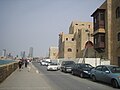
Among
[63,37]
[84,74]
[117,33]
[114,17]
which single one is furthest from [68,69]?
[63,37]

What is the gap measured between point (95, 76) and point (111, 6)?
20124mm

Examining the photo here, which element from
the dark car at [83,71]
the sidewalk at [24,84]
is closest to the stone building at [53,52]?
the dark car at [83,71]

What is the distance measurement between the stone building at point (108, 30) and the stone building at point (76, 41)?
25903mm

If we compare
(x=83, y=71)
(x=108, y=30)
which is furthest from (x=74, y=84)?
(x=108, y=30)

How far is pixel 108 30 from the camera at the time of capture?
111 feet

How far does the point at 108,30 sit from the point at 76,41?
38.8m

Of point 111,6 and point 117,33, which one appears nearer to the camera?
point 117,33

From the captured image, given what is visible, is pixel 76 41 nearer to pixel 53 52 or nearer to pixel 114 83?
pixel 53 52

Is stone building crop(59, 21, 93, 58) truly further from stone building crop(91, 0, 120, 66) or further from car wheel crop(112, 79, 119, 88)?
car wheel crop(112, 79, 119, 88)

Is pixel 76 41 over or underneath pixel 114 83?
over

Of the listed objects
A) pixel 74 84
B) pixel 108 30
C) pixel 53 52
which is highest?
pixel 108 30

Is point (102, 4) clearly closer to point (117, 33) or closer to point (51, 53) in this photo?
point (117, 33)

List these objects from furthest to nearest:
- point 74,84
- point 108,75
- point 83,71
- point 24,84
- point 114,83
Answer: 1. point 83,71
2. point 108,75
3. point 74,84
4. point 24,84
5. point 114,83

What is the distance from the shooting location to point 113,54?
32.8 meters
